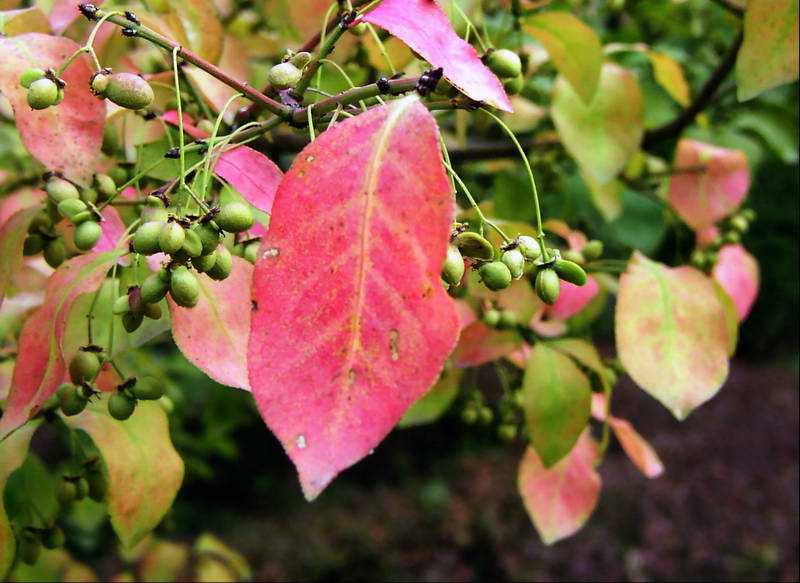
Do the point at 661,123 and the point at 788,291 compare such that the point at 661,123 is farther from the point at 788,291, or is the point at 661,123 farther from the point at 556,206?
the point at 788,291

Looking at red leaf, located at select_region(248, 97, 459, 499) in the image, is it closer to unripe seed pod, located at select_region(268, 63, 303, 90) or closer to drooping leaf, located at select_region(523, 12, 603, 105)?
unripe seed pod, located at select_region(268, 63, 303, 90)

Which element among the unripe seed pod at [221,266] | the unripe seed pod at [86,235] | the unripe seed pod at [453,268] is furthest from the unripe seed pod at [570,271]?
the unripe seed pod at [86,235]

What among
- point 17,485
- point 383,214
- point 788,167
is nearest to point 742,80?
point 383,214

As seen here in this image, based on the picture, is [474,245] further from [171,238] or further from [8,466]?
[8,466]

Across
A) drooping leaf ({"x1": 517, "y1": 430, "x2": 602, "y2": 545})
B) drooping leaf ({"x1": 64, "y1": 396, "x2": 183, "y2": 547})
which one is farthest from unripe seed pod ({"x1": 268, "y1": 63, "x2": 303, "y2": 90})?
drooping leaf ({"x1": 517, "y1": 430, "x2": 602, "y2": 545})

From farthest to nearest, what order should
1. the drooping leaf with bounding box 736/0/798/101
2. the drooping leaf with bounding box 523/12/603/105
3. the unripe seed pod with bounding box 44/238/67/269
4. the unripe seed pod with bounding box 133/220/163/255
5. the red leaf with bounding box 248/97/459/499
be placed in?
1. the drooping leaf with bounding box 523/12/603/105
2. the drooping leaf with bounding box 736/0/798/101
3. the unripe seed pod with bounding box 44/238/67/269
4. the unripe seed pod with bounding box 133/220/163/255
5. the red leaf with bounding box 248/97/459/499

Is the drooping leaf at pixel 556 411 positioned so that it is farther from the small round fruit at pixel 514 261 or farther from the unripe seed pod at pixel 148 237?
the unripe seed pod at pixel 148 237
